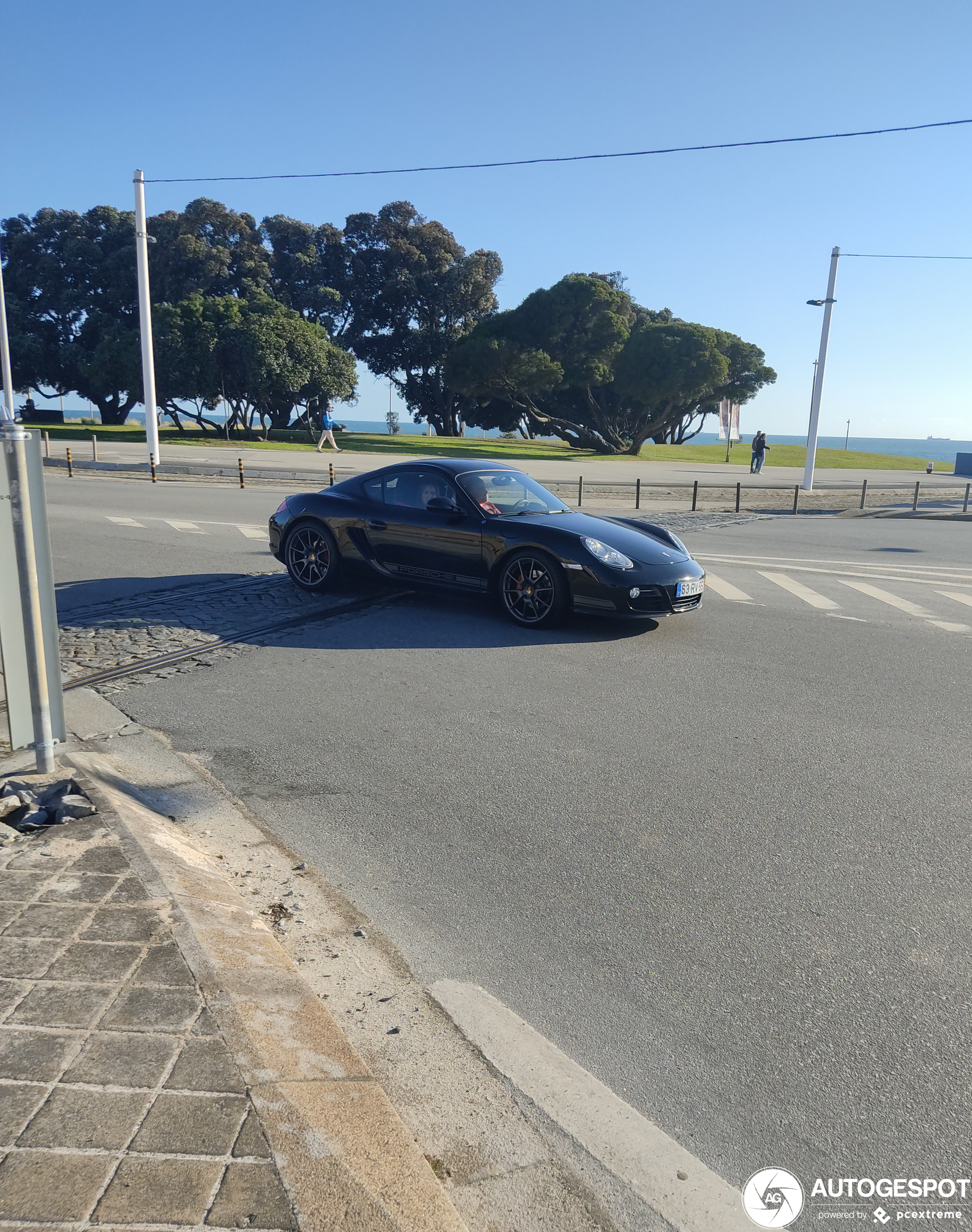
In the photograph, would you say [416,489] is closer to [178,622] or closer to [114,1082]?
[178,622]

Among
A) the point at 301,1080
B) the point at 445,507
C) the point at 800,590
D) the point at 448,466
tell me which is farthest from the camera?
the point at 800,590

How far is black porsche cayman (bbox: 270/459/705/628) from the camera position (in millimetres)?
8336

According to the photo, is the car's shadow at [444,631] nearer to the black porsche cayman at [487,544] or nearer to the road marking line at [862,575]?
the black porsche cayman at [487,544]

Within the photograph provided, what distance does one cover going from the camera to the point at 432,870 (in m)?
4.17

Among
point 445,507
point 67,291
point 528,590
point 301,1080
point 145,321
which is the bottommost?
point 301,1080

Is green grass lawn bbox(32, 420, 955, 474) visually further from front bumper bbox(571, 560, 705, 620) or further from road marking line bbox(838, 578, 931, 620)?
front bumper bbox(571, 560, 705, 620)

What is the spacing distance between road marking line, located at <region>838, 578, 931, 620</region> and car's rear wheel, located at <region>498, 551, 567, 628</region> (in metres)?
3.93

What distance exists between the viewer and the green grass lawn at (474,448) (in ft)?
153

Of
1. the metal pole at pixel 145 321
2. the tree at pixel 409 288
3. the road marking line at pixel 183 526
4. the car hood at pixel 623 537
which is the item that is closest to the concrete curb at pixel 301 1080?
the car hood at pixel 623 537

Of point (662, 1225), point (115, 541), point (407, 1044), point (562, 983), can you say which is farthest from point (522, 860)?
point (115, 541)

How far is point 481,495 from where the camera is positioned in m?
9.05

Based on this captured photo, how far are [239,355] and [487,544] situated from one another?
144 ft

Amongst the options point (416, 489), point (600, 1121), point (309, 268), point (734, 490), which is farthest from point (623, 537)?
point (309, 268)

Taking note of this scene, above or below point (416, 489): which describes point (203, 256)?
above
